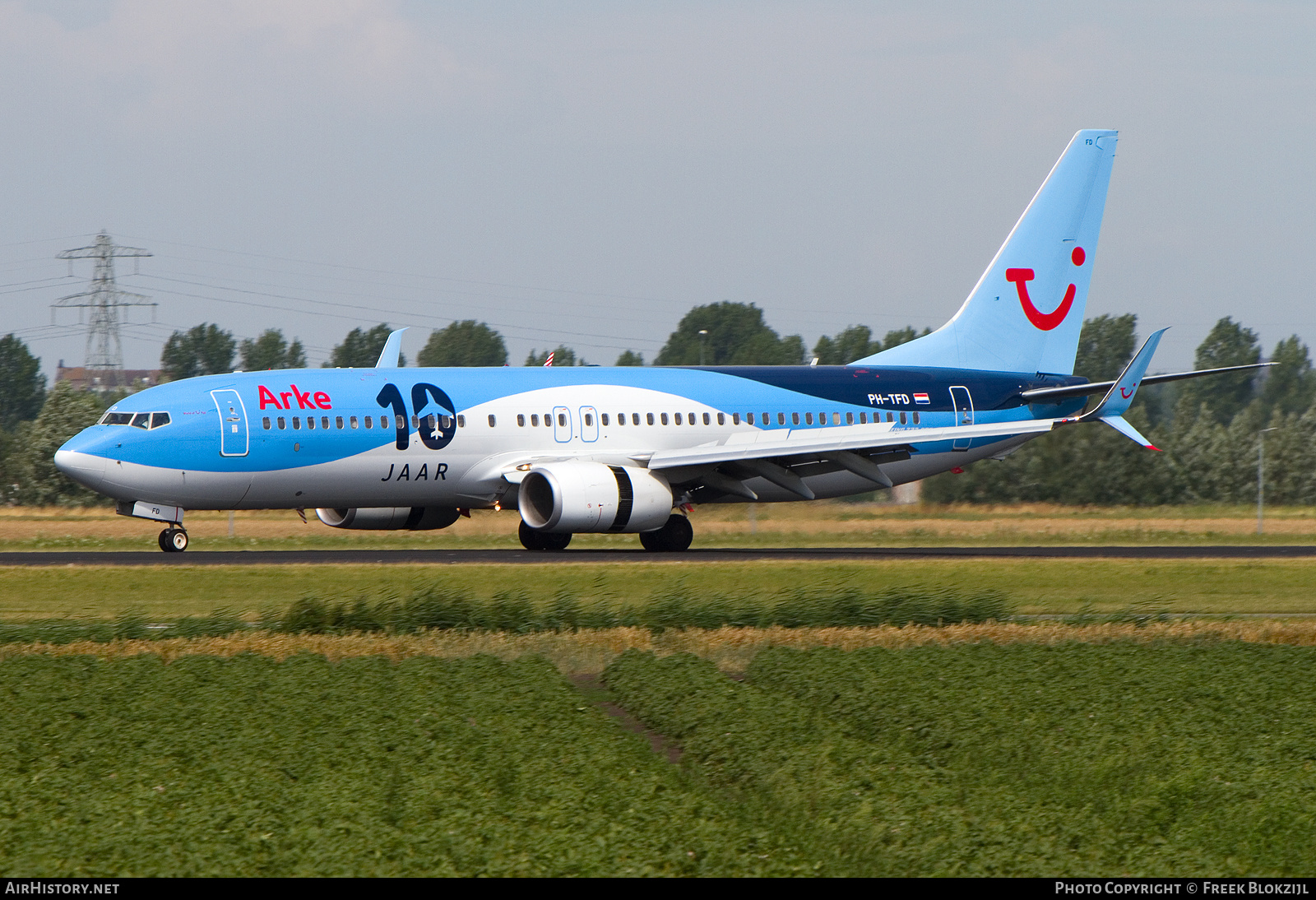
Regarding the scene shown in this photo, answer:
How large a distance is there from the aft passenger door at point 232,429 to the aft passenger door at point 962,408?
16.8m

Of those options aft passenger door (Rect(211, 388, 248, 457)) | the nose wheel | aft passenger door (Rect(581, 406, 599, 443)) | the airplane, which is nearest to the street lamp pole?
the airplane

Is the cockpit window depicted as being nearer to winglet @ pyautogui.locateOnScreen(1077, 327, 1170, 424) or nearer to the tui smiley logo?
winglet @ pyautogui.locateOnScreen(1077, 327, 1170, 424)

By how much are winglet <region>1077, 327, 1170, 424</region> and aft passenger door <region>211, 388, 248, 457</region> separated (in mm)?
18052

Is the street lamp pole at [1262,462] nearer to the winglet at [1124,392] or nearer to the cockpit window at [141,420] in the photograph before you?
the winglet at [1124,392]

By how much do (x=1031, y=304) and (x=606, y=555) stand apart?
48.7ft

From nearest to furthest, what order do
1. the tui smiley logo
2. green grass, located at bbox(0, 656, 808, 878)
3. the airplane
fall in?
green grass, located at bbox(0, 656, 808, 878) → the airplane → the tui smiley logo

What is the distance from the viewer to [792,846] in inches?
357

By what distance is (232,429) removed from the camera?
30375 millimetres

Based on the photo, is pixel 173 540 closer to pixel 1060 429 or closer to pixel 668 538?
pixel 668 538

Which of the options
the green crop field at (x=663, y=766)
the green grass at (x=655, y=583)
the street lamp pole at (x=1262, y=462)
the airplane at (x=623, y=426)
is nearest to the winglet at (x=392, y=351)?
the airplane at (x=623, y=426)

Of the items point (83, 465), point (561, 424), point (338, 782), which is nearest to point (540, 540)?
point (561, 424)

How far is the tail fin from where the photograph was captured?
131 feet

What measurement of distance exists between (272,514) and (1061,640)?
41.2m

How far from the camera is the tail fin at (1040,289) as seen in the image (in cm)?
3991
